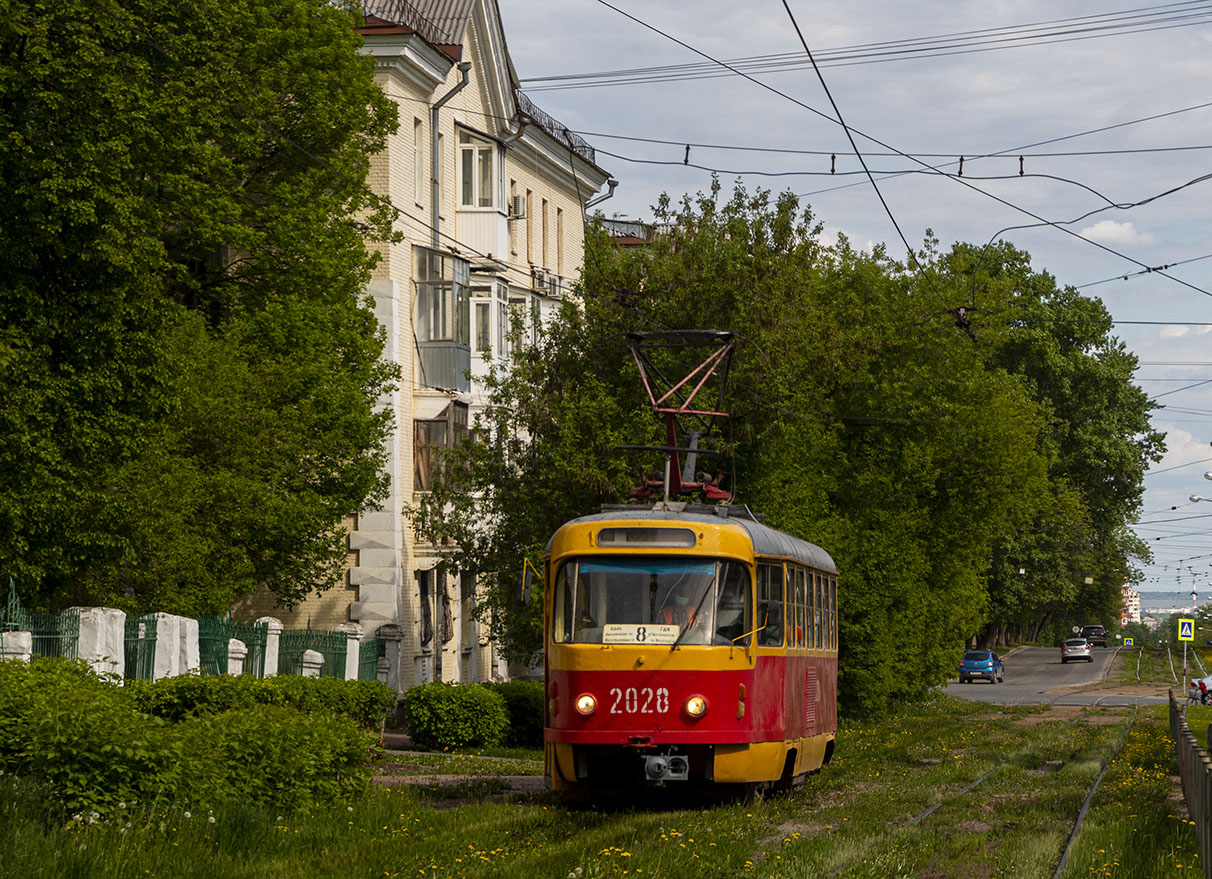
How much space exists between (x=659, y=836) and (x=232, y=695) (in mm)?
7350

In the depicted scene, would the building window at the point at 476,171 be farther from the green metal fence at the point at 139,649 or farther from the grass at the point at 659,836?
the grass at the point at 659,836

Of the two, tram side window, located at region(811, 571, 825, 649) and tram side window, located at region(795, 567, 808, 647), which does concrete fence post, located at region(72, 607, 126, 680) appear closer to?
tram side window, located at region(795, 567, 808, 647)

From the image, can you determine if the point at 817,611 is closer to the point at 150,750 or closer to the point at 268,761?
the point at 268,761

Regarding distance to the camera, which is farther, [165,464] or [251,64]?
[251,64]

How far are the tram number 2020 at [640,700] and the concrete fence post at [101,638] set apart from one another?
6530mm

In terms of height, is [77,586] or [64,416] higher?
[64,416]

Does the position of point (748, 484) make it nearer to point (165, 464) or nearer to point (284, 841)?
point (165, 464)

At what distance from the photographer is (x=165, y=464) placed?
25688 mm

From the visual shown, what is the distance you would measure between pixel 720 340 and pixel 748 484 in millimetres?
3311

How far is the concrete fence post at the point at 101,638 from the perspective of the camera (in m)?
19.9

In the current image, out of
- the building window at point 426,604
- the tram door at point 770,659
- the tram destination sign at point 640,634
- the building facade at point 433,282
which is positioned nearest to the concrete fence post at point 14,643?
the tram destination sign at point 640,634

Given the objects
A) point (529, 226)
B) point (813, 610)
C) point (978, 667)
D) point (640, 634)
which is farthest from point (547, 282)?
point (978, 667)

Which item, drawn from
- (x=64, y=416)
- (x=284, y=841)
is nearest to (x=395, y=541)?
(x=64, y=416)

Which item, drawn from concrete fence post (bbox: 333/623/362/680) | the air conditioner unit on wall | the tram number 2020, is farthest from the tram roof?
the air conditioner unit on wall
